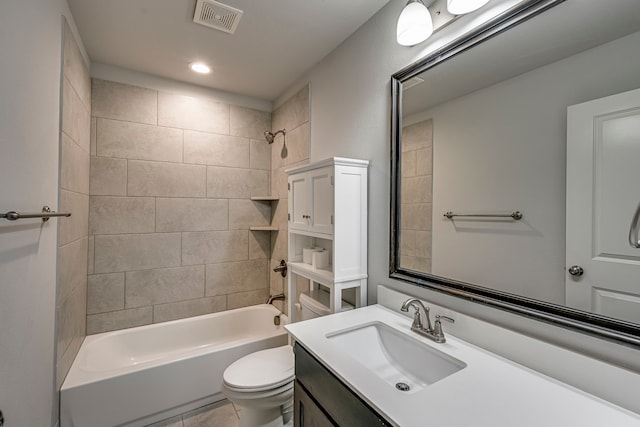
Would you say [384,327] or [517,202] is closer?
[517,202]

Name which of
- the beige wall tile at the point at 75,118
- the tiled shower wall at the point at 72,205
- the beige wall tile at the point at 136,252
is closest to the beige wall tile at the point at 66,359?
the tiled shower wall at the point at 72,205

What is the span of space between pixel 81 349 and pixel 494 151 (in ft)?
9.33

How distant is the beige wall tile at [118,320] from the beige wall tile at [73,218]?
2.26ft

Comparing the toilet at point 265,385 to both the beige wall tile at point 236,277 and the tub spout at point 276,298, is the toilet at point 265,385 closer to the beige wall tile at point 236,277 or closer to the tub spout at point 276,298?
the tub spout at point 276,298

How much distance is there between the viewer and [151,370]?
1.81 m

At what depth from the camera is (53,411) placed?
1.46m

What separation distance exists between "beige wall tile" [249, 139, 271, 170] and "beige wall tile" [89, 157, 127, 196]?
109 centimetres

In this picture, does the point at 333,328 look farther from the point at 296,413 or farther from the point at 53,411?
the point at 53,411

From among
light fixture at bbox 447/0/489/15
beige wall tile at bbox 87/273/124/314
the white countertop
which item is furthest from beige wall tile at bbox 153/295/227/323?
light fixture at bbox 447/0/489/15

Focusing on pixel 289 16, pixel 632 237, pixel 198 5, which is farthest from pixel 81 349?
pixel 632 237

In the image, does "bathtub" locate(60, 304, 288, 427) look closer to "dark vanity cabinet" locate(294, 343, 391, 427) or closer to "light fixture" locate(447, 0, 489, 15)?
"dark vanity cabinet" locate(294, 343, 391, 427)

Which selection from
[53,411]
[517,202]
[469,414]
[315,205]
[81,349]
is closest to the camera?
[469,414]

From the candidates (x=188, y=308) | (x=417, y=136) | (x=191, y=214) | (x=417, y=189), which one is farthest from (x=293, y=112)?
(x=188, y=308)

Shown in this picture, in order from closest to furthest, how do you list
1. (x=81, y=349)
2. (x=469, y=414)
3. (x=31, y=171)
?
(x=469, y=414) → (x=31, y=171) → (x=81, y=349)
